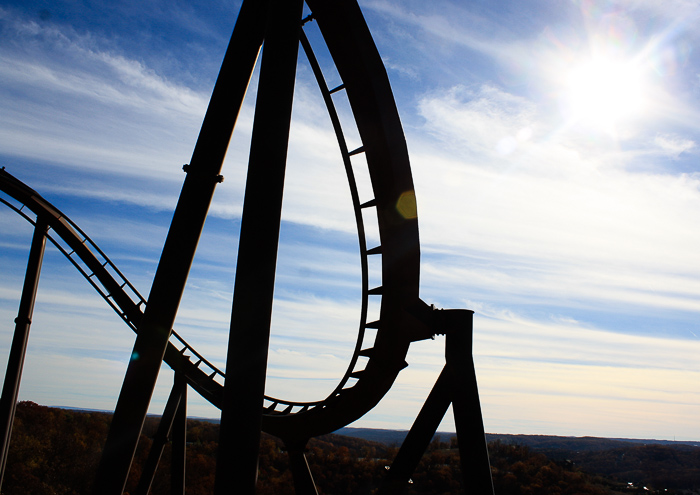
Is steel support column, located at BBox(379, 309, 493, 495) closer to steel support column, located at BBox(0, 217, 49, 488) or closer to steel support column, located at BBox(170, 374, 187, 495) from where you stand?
steel support column, located at BBox(170, 374, 187, 495)

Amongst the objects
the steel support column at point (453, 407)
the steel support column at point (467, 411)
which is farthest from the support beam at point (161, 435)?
the steel support column at point (467, 411)

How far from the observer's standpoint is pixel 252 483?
3645 mm

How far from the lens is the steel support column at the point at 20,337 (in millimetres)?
10242

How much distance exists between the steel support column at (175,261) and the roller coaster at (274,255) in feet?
0.04

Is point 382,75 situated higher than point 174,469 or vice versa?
point 382,75

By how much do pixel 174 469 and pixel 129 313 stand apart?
3.66 meters

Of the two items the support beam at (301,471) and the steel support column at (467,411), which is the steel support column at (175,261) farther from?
the support beam at (301,471)

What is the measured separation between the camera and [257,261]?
3.87 metres

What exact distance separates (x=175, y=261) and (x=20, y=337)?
7585 mm

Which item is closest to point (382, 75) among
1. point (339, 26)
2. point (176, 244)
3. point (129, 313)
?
point (339, 26)

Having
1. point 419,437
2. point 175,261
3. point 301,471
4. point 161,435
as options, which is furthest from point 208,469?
point 175,261

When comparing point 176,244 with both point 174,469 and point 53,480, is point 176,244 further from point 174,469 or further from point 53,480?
point 53,480

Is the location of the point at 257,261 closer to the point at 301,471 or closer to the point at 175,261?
the point at 175,261

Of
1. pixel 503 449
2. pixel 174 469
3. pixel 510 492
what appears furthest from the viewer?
pixel 503 449
